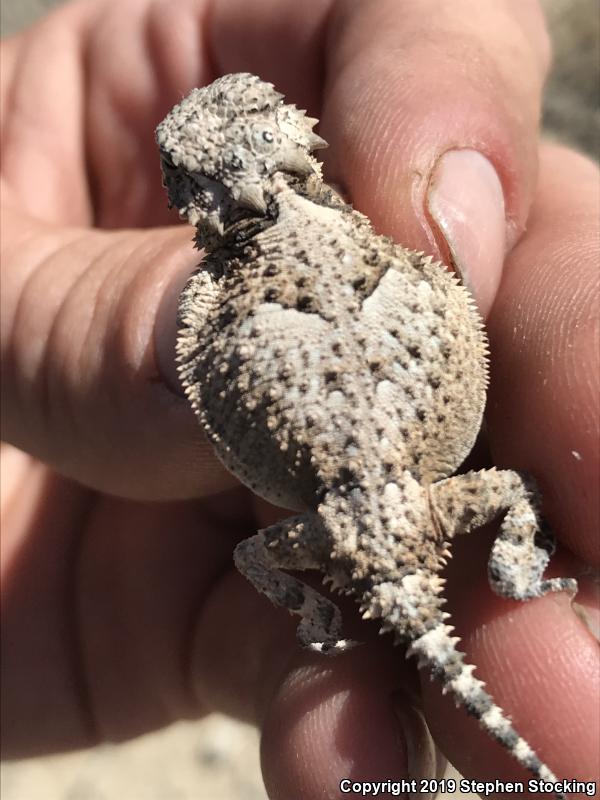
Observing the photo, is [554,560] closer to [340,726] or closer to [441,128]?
[340,726]

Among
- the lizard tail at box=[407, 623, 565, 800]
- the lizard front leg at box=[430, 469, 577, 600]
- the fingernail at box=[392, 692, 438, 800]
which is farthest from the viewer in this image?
the fingernail at box=[392, 692, 438, 800]

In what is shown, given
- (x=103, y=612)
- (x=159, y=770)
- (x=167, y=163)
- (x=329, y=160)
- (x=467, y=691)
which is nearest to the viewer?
(x=467, y=691)

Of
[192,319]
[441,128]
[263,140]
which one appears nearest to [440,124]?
[441,128]

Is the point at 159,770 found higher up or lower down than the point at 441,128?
lower down

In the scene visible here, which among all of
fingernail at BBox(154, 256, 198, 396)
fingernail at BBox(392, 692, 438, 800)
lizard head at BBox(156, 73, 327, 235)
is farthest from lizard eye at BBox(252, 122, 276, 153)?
fingernail at BBox(392, 692, 438, 800)

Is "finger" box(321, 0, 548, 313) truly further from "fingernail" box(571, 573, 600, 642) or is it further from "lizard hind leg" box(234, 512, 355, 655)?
"lizard hind leg" box(234, 512, 355, 655)

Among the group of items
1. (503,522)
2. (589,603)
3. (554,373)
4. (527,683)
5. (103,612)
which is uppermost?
(554,373)

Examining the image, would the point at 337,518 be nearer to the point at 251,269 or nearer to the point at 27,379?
the point at 251,269
